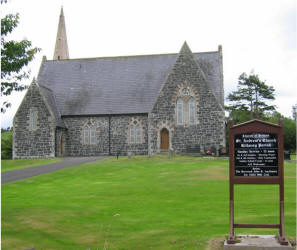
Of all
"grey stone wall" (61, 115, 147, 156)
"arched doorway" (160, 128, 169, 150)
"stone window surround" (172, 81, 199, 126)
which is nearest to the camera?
"stone window surround" (172, 81, 199, 126)

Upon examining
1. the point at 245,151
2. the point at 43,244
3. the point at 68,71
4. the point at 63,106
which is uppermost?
the point at 68,71

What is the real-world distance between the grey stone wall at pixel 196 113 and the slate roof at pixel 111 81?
2.07 m

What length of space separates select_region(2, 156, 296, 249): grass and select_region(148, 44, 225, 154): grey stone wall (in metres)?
16.3

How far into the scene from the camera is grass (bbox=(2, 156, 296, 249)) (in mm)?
9891

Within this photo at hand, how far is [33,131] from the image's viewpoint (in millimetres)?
40469

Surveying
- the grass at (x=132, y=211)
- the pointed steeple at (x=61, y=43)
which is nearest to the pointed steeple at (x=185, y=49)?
the grass at (x=132, y=211)

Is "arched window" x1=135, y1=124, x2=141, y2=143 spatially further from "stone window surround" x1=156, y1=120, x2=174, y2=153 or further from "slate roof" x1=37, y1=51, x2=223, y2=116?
"stone window surround" x1=156, y1=120, x2=174, y2=153

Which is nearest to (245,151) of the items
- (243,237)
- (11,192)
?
(243,237)

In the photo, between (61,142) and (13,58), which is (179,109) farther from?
(13,58)

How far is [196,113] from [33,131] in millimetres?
15755

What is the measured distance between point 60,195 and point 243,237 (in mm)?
9058

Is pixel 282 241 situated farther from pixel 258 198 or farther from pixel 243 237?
pixel 258 198

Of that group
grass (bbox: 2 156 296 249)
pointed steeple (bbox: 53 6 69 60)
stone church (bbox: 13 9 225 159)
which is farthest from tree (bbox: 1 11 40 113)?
pointed steeple (bbox: 53 6 69 60)

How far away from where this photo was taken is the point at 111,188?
18.4 metres
